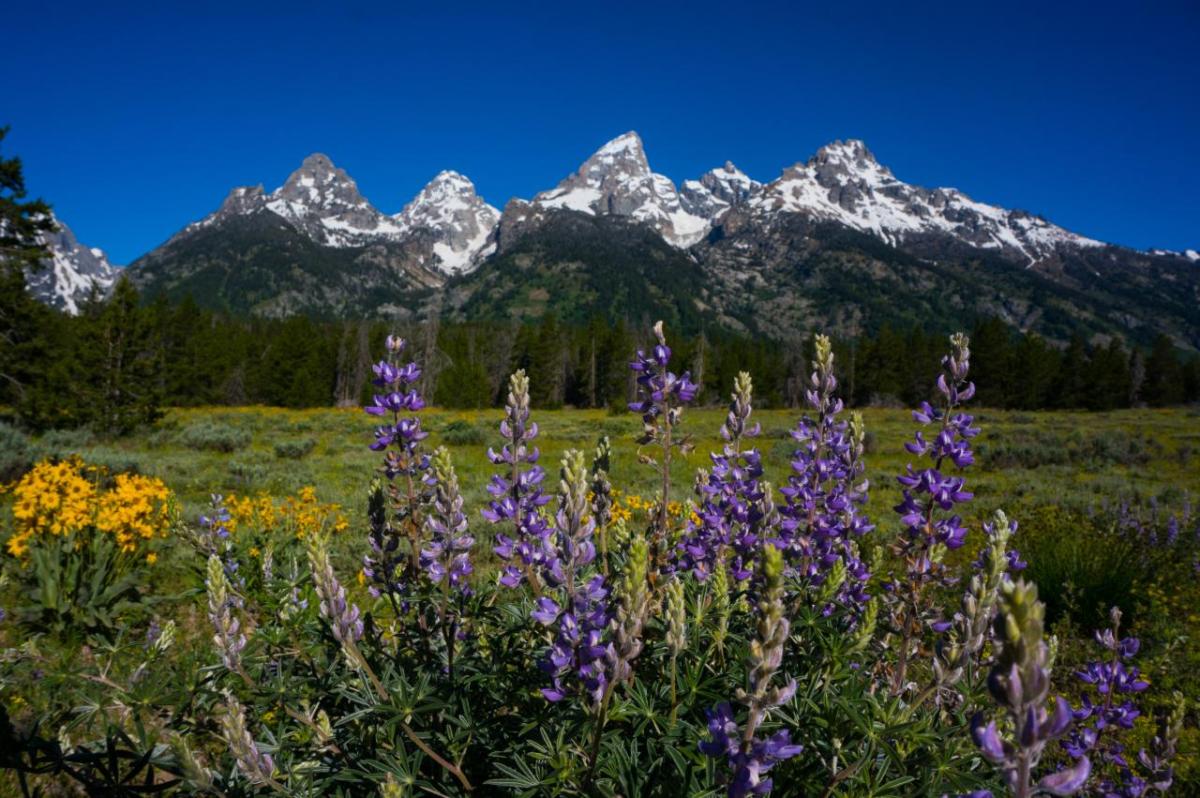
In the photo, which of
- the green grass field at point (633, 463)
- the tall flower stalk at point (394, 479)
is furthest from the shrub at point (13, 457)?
the tall flower stalk at point (394, 479)

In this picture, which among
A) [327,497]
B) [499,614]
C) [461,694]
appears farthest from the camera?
[327,497]

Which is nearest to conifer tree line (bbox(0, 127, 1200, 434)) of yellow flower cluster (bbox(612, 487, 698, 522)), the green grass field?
the green grass field

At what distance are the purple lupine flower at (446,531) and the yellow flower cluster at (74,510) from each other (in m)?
5.13

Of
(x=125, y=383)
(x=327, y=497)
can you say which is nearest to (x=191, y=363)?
(x=125, y=383)

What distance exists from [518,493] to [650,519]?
2.80ft

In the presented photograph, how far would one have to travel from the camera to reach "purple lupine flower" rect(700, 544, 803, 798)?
1308 mm

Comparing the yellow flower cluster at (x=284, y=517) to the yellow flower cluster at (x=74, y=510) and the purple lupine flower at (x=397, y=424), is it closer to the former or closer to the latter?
the yellow flower cluster at (x=74, y=510)

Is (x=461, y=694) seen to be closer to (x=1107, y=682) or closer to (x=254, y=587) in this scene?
(x=1107, y=682)

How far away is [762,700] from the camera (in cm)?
135

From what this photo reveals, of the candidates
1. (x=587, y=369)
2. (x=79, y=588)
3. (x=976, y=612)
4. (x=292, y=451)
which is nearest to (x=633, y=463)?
(x=292, y=451)

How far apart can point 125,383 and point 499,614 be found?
2885 cm

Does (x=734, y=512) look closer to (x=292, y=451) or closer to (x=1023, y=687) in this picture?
(x=1023, y=687)

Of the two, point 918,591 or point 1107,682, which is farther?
point 1107,682

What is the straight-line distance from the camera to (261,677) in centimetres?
329
